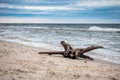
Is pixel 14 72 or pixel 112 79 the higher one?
pixel 14 72

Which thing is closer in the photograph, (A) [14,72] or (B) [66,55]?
(A) [14,72]

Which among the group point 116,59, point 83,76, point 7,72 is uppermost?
point 7,72

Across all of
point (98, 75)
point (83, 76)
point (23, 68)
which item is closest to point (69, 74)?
point (83, 76)

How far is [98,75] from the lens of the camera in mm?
5250

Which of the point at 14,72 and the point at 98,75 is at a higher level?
the point at 14,72

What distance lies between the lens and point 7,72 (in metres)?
4.59

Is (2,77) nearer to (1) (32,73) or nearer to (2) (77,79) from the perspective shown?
(1) (32,73)

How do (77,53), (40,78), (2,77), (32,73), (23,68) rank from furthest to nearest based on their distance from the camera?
(77,53) < (23,68) < (32,73) < (40,78) < (2,77)

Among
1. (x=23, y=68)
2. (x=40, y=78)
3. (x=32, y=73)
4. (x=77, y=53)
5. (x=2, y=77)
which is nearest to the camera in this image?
(x=2, y=77)

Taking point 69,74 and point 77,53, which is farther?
point 77,53

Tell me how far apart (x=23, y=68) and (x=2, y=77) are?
3.43 ft

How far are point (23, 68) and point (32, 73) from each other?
1.65 feet

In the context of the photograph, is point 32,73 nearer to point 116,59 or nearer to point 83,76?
point 83,76

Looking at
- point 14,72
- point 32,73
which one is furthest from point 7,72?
point 32,73
